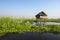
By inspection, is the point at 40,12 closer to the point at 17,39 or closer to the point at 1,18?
the point at 1,18

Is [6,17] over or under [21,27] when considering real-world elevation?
over

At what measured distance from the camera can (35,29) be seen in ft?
74.4

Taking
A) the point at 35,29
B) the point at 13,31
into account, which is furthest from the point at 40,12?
the point at 13,31

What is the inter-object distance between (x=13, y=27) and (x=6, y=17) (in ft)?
8.94

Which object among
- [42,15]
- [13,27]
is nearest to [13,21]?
[13,27]

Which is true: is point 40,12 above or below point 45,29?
above

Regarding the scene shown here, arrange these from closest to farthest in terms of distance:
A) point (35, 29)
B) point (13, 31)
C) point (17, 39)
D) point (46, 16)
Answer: point (17, 39) < point (13, 31) < point (35, 29) < point (46, 16)

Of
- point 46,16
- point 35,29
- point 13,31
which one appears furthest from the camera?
point 46,16

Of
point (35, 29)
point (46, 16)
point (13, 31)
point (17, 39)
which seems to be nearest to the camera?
point (17, 39)

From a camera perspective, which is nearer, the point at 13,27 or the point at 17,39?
the point at 17,39

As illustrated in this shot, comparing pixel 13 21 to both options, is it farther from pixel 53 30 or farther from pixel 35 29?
pixel 53 30

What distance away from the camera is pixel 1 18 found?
23.1 metres

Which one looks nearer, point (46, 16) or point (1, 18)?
point (1, 18)

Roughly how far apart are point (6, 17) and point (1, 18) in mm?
923
